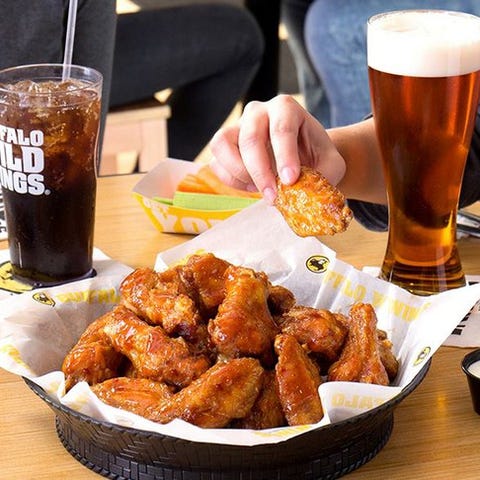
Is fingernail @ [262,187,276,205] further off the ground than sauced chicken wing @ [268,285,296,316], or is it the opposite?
fingernail @ [262,187,276,205]

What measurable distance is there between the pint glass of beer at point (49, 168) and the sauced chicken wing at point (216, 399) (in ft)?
1.46

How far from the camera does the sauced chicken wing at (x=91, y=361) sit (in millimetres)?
929

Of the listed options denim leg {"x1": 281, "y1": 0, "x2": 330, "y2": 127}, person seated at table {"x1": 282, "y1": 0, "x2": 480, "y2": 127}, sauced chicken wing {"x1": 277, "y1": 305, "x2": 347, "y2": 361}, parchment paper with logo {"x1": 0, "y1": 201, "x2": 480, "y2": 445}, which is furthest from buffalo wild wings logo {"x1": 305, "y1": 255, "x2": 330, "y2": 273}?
denim leg {"x1": 281, "y1": 0, "x2": 330, "y2": 127}

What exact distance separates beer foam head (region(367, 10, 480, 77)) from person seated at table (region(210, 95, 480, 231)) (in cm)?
13

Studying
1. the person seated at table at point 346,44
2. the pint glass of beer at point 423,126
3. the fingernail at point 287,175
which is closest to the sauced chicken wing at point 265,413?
the fingernail at point 287,175

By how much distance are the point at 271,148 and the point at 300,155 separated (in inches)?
3.1

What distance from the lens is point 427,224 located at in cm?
121

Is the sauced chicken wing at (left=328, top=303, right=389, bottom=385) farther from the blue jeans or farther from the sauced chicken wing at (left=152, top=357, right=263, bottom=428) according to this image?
the blue jeans

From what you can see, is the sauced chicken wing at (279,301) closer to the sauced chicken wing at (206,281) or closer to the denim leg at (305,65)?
the sauced chicken wing at (206,281)

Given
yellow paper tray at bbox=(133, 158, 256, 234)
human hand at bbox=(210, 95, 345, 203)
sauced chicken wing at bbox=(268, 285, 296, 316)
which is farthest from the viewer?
yellow paper tray at bbox=(133, 158, 256, 234)

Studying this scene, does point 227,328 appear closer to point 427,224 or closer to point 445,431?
point 445,431

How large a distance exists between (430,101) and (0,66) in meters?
1.48

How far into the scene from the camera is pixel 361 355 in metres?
0.92

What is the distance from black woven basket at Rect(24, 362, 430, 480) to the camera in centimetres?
83
